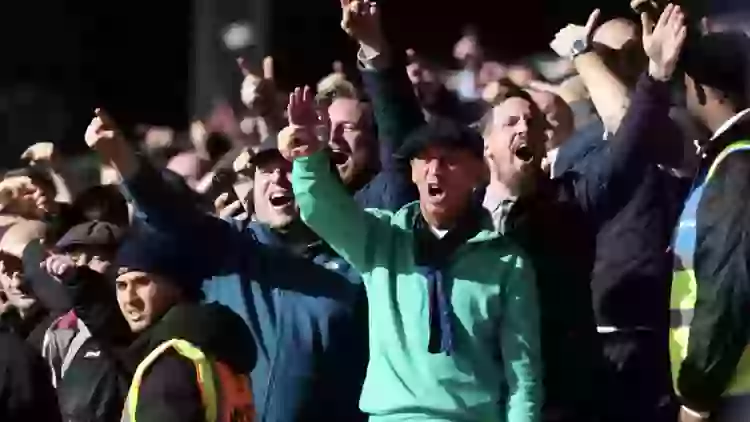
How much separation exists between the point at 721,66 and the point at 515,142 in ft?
1.18

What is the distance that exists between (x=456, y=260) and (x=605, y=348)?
36cm

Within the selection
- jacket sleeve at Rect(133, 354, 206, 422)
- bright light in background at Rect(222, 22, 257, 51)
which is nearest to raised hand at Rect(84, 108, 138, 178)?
jacket sleeve at Rect(133, 354, 206, 422)

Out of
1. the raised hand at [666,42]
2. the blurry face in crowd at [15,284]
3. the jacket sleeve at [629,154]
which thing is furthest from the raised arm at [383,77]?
the blurry face in crowd at [15,284]

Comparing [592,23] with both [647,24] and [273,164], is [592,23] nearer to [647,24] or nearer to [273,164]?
[647,24]

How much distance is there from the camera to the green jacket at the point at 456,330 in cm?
230

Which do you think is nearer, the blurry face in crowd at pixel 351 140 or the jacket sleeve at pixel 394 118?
the jacket sleeve at pixel 394 118

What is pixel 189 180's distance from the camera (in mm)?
3441

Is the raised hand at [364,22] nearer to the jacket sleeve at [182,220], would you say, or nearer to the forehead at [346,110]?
the forehead at [346,110]

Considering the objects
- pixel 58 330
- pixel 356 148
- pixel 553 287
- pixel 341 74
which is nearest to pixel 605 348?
pixel 553 287

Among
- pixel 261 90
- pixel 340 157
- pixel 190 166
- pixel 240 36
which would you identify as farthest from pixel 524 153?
pixel 240 36

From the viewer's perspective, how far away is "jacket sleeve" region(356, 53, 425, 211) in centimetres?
255

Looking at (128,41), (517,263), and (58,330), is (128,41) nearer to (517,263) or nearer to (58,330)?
(58,330)

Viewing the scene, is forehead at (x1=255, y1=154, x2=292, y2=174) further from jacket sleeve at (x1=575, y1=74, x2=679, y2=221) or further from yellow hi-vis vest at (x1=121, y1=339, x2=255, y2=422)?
jacket sleeve at (x1=575, y1=74, x2=679, y2=221)

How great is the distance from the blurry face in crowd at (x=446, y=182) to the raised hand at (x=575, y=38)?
15.6 inches
